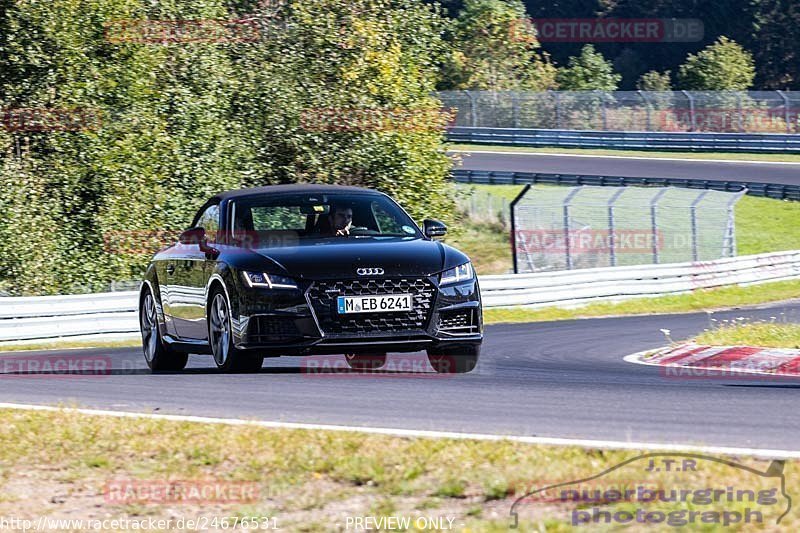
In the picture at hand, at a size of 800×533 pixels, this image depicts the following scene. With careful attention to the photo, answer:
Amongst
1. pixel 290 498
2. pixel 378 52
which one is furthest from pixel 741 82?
pixel 290 498


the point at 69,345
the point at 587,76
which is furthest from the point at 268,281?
the point at 587,76

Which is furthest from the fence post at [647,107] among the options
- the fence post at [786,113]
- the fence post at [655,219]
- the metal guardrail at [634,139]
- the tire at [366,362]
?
the tire at [366,362]

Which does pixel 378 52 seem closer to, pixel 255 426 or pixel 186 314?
pixel 186 314

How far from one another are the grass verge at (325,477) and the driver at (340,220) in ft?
11.0

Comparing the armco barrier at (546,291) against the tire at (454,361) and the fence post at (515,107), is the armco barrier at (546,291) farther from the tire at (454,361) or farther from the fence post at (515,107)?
the fence post at (515,107)

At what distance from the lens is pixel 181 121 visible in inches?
1208

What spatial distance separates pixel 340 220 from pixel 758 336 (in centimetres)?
586

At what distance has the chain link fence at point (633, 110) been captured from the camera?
4484 cm

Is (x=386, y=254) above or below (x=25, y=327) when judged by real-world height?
above

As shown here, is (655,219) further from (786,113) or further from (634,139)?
(634,139)

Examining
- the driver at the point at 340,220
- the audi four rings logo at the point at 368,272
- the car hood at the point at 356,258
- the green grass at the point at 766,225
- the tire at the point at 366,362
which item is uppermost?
the driver at the point at 340,220

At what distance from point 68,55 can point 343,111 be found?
704cm

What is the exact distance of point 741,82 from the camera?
220 ft

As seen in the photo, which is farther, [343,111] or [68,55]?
[343,111]
